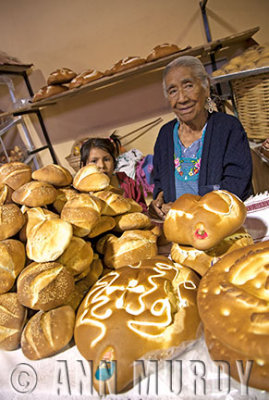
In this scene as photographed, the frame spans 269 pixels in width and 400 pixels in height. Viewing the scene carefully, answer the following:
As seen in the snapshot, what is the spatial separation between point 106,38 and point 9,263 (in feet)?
8.74

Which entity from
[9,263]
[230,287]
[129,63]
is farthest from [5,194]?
[129,63]

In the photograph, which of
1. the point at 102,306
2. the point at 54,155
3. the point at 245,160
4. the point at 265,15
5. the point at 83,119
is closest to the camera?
the point at 102,306

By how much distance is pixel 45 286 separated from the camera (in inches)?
19.9

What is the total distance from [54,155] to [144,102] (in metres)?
1.21

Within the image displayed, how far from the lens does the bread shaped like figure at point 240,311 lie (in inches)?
12.9

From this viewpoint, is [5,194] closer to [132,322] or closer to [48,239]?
[48,239]

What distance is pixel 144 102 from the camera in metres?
2.67

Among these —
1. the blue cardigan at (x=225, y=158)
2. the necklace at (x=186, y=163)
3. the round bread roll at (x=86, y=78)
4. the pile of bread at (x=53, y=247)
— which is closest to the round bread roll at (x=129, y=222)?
the pile of bread at (x=53, y=247)

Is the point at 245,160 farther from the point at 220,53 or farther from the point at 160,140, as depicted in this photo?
the point at 220,53

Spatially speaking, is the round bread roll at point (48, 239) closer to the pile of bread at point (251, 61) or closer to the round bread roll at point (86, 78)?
the pile of bread at point (251, 61)

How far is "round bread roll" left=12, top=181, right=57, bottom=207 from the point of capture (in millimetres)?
629

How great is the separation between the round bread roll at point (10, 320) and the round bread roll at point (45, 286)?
0.11ft

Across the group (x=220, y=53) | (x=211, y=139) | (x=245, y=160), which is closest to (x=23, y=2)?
(x=220, y=53)

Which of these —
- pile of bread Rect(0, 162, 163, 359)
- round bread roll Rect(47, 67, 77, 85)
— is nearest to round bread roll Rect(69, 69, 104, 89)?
round bread roll Rect(47, 67, 77, 85)
